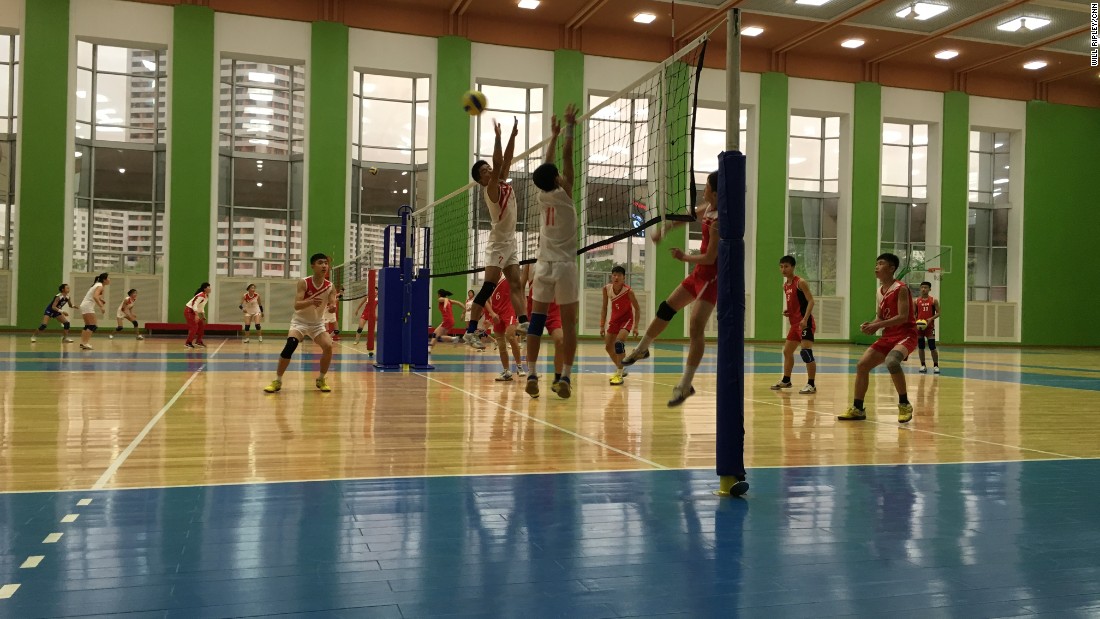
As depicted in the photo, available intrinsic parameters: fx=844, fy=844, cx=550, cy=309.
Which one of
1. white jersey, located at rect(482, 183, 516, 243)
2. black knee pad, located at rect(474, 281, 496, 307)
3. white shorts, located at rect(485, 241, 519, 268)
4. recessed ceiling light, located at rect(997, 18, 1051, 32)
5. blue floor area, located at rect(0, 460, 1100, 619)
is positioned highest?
recessed ceiling light, located at rect(997, 18, 1051, 32)

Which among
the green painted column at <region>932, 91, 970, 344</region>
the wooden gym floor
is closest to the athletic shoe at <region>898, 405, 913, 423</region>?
the wooden gym floor

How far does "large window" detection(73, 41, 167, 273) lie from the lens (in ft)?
76.1

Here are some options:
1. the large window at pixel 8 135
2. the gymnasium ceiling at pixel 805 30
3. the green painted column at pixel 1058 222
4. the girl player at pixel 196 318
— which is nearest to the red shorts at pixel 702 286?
the girl player at pixel 196 318

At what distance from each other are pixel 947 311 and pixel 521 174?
52.3 feet

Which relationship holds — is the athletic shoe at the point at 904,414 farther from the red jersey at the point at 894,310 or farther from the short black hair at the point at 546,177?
the short black hair at the point at 546,177

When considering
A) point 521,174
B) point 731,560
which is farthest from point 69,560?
point 521,174

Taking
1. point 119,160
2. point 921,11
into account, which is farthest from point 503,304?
point 921,11

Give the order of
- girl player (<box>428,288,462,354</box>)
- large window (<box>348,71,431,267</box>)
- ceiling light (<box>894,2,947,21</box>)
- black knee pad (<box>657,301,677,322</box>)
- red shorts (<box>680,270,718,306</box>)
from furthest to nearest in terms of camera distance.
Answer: large window (<box>348,71,431,267</box>), ceiling light (<box>894,2,947,21</box>), girl player (<box>428,288,462,354</box>), black knee pad (<box>657,301,677,322</box>), red shorts (<box>680,270,718,306</box>)

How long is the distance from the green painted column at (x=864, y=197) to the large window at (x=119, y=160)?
21311 millimetres

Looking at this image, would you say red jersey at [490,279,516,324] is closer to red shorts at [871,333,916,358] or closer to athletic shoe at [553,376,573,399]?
red shorts at [871,333,916,358]

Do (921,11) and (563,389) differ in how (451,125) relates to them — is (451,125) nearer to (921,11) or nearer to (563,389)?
(921,11)

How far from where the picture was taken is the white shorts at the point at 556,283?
624cm

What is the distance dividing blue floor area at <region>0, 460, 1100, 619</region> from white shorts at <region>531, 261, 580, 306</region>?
6.03 ft

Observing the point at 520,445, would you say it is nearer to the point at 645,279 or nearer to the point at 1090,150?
the point at 645,279
